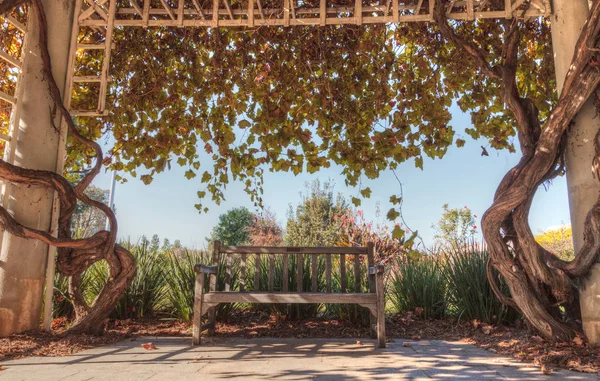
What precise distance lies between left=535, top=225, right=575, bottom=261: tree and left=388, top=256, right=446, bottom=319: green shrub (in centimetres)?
533

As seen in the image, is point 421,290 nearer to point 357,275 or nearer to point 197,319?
point 357,275

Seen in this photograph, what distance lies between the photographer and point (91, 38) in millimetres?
4375

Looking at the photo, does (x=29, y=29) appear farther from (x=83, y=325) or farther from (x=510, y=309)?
(x=510, y=309)

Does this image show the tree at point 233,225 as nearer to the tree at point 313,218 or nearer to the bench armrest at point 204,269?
the tree at point 313,218

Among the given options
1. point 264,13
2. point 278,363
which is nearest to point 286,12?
point 264,13

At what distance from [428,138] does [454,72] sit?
782 mm

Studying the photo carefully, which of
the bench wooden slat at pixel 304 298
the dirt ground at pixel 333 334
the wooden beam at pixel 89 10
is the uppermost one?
the wooden beam at pixel 89 10

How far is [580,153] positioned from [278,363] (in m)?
2.59

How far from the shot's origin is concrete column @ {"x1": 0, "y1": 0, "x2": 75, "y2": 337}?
315cm

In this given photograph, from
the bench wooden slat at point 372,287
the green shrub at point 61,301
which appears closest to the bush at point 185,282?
the green shrub at point 61,301

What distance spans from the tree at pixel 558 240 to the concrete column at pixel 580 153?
20.8 ft

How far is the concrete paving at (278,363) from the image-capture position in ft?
7.66

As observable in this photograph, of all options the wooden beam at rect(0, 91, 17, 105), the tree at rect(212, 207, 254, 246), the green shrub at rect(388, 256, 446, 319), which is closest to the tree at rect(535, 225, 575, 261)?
the green shrub at rect(388, 256, 446, 319)

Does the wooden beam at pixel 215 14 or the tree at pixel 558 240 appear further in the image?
the tree at pixel 558 240
